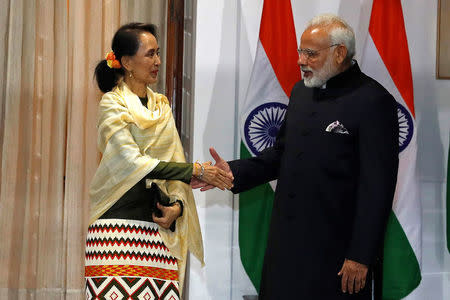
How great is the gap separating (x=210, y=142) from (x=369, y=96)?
1.57 meters

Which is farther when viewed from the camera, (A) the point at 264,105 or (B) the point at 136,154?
(A) the point at 264,105

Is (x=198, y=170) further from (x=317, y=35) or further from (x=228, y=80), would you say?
(x=228, y=80)

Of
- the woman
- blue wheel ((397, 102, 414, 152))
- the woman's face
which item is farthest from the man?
blue wheel ((397, 102, 414, 152))

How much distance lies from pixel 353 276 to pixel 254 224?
1417mm

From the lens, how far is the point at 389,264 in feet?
13.5

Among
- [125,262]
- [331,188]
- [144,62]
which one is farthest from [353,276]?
[144,62]

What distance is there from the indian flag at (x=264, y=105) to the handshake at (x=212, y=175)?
0.81 m

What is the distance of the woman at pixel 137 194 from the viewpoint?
2.84 m

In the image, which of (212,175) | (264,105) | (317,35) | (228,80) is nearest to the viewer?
(317,35)

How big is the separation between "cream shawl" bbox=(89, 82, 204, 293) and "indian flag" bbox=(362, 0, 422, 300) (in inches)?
59.7

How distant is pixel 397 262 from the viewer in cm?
409

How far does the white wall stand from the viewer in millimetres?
4203

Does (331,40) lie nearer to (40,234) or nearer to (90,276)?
(90,276)

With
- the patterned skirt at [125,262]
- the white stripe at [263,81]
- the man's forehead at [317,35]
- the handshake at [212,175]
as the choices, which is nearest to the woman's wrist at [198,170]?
the handshake at [212,175]
